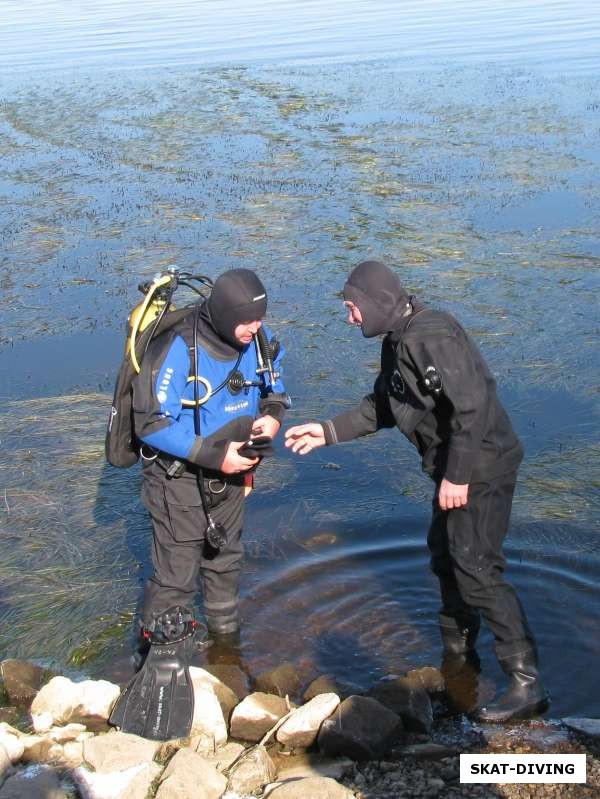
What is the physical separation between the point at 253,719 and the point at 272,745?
147 millimetres

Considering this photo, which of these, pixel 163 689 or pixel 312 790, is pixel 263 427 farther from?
pixel 312 790

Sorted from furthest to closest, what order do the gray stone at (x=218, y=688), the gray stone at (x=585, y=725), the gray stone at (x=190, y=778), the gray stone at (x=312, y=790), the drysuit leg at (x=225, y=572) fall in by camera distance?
the drysuit leg at (x=225, y=572) < the gray stone at (x=218, y=688) < the gray stone at (x=585, y=725) < the gray stone at (x=190, y=778) < the gray stone at (x=312, y=790)

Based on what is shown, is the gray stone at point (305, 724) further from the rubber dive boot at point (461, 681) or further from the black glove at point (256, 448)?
the black glove at point (256, 448)

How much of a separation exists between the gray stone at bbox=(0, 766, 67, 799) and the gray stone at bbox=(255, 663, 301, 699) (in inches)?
47.5

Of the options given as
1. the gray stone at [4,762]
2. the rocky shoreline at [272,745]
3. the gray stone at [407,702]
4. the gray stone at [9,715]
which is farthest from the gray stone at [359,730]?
the gray stone at [9,715]

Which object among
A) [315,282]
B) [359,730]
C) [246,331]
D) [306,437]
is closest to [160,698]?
[359,730]

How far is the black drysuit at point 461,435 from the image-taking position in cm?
477

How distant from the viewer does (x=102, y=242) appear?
12750 mm

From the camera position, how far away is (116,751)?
4668mm

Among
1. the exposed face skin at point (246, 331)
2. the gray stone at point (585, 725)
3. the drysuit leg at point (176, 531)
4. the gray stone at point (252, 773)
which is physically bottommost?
the gray stone at point (585, 725)

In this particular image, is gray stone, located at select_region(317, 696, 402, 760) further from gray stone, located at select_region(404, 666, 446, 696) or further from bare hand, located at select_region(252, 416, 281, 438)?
bare hand, located at select_region(252, 416, 281, 438)

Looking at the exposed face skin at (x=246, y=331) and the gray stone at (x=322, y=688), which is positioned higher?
the exposed face skin at (x=246, y=331)

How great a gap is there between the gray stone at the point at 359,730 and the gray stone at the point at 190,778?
19.8 inches

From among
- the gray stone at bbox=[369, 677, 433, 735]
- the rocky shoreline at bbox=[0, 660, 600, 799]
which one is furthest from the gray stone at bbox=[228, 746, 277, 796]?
the gray stone at bbox=[369, 677, 433, 735]
